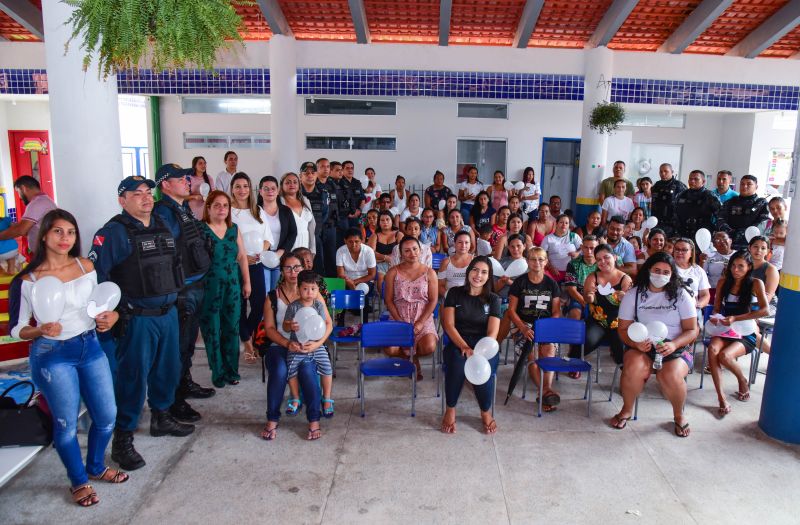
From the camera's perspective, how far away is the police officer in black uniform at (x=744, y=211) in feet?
21.0

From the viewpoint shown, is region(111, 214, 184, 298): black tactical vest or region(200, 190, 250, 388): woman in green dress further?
region(200, 190, 250, 388): woman in green dress

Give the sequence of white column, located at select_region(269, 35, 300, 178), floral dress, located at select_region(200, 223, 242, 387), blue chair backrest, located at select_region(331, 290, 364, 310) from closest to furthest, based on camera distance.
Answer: floral dress, located at select_region(200, 223, 242, 387)
blue chair backrest, located at select_region(331, 290, 364, 310)
white column, located at select_region(269, 35, 300, 178)

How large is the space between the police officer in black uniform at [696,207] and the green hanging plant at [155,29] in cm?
572

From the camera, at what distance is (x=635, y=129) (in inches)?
453

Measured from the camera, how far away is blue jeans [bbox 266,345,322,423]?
3.68 meters

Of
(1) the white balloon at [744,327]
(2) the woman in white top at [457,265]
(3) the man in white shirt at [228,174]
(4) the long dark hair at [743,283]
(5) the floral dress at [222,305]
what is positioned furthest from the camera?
(3) the man in white shirt at [228,174]

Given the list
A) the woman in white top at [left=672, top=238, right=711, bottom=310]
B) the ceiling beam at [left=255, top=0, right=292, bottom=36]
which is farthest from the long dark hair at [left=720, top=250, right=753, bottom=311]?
the ceiling beam at [left=255, top=0, right=292, bottom=36]

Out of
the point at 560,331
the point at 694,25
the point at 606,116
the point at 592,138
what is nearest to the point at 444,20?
the point at 606,116

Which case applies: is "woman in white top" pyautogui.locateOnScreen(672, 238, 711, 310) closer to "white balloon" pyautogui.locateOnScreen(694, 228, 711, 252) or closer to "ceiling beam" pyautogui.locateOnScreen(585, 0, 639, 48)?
"white balloon" pyautogui.locateOnScreen(694, 228, 711, 252)

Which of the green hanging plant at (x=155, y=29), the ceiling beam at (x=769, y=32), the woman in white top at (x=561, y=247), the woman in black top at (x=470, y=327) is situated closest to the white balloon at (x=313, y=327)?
the woman in black top at (x=470, y=327)

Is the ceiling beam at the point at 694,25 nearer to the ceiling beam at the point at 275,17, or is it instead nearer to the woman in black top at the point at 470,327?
the ceiling beam at the point at 275,17

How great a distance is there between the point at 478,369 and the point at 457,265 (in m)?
1.77

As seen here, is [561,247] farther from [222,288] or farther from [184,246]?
[184,246]

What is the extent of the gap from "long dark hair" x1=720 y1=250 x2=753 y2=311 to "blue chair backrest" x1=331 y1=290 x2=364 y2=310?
304cm
